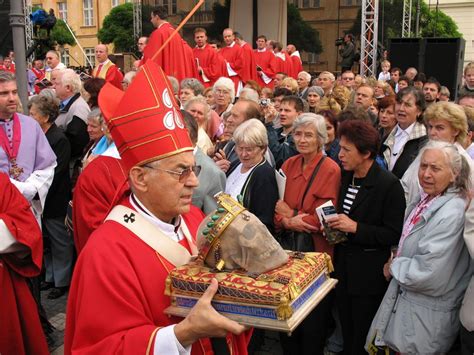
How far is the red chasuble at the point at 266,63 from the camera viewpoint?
13750 millimetres

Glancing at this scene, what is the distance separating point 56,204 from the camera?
556 centimetres

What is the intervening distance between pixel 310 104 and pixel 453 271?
424 cm

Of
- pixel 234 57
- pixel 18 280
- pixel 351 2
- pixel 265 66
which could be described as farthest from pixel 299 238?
pixel 351 2

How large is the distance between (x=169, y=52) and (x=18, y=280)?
5.25 m

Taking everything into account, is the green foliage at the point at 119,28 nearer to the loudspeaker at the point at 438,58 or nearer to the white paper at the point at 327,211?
the loudspeaker at the point at 438,58

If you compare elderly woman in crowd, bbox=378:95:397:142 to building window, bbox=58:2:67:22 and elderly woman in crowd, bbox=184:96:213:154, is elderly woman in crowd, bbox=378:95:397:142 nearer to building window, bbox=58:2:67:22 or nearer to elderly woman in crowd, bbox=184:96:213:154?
elderly woman in crowd, bbox=184:96:213:154

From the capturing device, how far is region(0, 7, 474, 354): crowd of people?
2012 millimetres

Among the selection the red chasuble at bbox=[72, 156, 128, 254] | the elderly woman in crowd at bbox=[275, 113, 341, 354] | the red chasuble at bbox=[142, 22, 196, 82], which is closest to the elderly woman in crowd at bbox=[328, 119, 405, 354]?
the elderly woman in crowd at bbox=[275, 113, 341, 354]

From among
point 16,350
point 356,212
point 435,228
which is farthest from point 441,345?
point 16,350

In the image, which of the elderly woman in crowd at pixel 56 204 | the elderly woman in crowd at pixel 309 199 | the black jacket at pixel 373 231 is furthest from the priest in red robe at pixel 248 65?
the black jacket at pixel 373 231

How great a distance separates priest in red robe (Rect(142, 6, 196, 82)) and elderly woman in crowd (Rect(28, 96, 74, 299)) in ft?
8.01

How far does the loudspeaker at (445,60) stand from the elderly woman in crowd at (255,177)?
11.7 metres

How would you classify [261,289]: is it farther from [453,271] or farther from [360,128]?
[360,128]

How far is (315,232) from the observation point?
4051 mm
